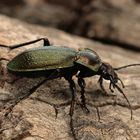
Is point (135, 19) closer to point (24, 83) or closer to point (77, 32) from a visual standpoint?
point (77, 32)

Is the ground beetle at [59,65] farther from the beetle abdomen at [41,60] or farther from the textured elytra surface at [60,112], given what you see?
the textured elytra surface at [60,112]

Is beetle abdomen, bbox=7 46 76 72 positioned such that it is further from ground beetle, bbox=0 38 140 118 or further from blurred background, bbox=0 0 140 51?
blurred background, bbox=0 0 140 51

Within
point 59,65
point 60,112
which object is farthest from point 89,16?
point 60,112

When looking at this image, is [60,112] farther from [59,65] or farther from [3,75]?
[3,75]

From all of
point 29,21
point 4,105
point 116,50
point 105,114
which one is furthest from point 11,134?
point 29,21

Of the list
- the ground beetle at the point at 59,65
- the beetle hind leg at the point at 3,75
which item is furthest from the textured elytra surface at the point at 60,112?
the ground beetle at the point at 59,65

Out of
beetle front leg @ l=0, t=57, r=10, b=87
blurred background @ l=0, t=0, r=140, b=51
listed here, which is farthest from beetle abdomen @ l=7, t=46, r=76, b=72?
blurred background @ l=0, t=0, r=140, b=51
